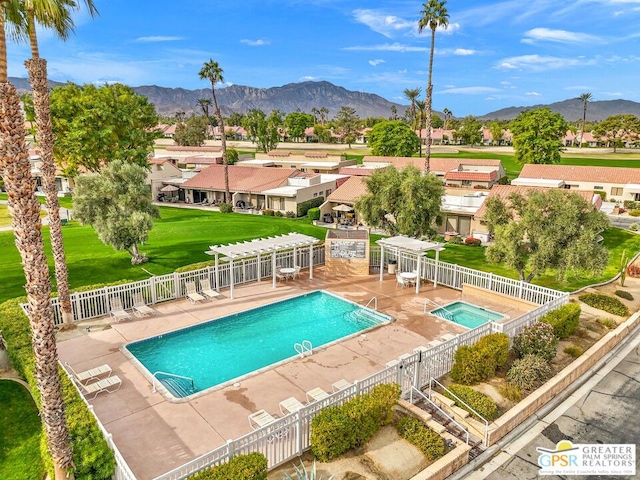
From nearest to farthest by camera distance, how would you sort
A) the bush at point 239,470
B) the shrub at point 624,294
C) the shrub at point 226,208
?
the bush at point 239,470 < the shrub at point 624,294 < the shrub at point 226,208

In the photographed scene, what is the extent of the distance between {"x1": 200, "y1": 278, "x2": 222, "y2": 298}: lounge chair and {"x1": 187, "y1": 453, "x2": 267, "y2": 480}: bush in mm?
12610

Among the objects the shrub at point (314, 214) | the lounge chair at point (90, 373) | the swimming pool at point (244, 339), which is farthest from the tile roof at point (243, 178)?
the lounge chair at point (90, 373)

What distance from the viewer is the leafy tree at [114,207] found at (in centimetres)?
2305

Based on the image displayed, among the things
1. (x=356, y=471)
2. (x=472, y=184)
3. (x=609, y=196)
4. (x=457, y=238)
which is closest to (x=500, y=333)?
(x=356, y=471)

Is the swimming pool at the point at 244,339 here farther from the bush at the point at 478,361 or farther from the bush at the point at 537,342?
the bush at the point at 537,342

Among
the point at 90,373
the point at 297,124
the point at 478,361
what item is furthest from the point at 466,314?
the point at 297,124

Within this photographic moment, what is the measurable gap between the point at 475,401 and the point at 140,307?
14312mm

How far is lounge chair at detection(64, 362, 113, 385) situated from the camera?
13.6m

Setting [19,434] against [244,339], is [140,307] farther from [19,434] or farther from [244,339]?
[19,434]

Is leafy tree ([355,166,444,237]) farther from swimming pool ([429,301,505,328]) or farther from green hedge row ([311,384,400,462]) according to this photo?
green hedge row ([311,384,400,462])

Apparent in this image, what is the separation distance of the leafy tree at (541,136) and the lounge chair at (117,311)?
64000 mm

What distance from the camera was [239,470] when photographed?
885 cm

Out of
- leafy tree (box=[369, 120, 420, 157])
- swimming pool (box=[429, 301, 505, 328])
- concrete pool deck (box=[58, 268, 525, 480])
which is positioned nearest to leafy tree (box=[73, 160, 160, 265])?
concrete pool deck (box=[58, 268, 525, 480])

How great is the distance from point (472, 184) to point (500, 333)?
45089 mm
